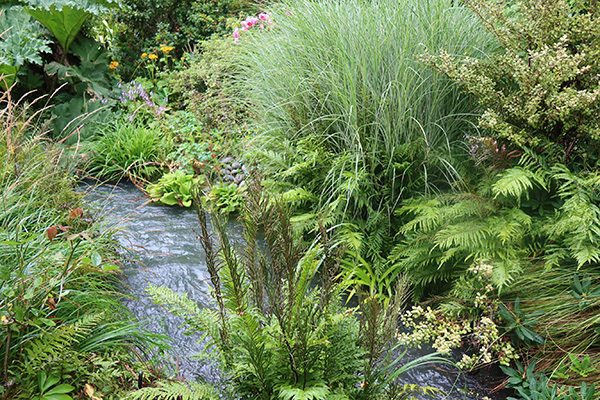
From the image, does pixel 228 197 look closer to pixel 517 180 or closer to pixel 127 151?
pixel 127 151

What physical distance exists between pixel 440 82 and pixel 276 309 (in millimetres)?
2282

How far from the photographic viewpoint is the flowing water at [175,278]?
239 centimetres

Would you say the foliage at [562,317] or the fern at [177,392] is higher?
the fern at [177,392]

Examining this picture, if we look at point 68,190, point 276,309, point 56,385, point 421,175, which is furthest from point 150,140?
point 276,309

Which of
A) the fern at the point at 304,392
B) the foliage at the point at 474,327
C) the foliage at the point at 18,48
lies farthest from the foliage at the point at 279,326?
the foliage at the point at 18,48

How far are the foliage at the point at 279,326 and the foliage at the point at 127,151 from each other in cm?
378

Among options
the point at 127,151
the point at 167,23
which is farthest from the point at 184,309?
the point at 167,23

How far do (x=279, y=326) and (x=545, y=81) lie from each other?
6.35ft

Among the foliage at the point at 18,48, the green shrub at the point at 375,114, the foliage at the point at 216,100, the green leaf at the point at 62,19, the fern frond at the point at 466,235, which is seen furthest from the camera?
the green leaf at the point at 62,19

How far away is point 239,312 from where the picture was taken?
5.09 feet

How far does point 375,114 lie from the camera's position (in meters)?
3.10

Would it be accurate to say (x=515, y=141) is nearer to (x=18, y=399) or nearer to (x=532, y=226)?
(x=532, y=226)

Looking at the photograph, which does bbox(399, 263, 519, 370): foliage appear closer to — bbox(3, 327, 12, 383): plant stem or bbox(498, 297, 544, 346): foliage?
bbox(498, 297, 544, 346): foliage

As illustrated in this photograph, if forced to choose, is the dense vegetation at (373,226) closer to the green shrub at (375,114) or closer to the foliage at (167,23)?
the green shrub at (375,114)
